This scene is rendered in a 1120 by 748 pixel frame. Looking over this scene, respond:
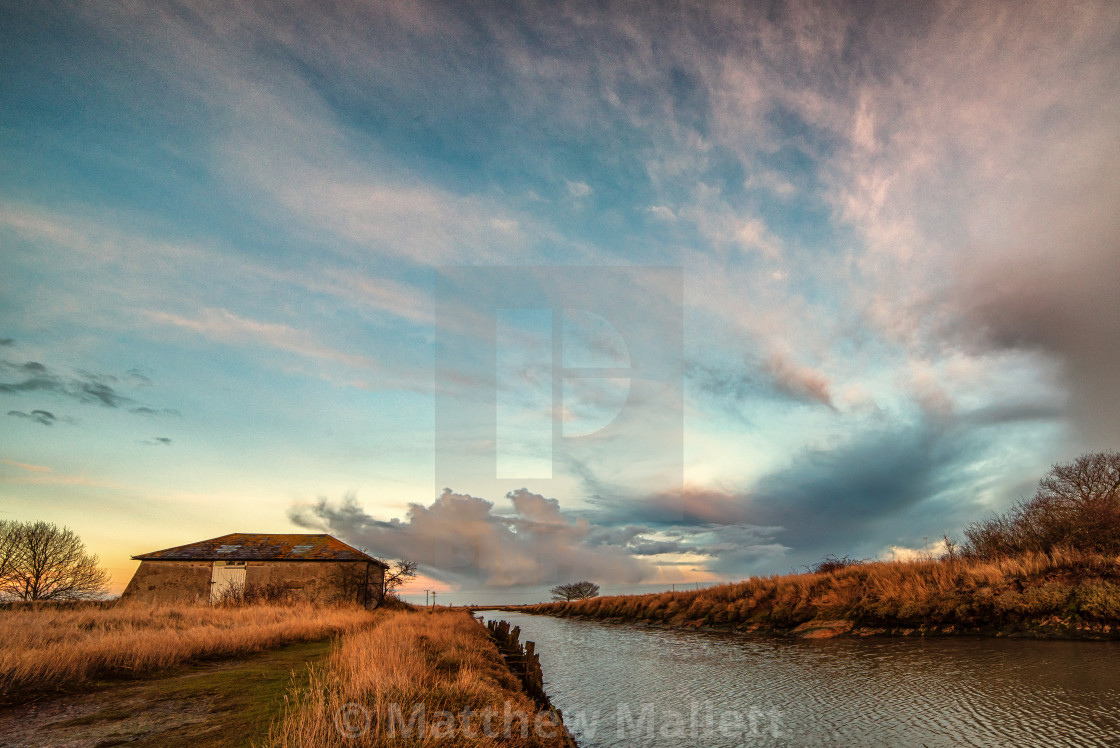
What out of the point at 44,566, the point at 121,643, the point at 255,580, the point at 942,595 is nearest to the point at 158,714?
the point at 121,643

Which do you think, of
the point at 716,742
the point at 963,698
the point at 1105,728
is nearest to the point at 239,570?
the point at 716,742

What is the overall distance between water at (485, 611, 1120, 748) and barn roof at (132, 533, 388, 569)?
68.3 feet

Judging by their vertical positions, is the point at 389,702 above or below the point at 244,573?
above

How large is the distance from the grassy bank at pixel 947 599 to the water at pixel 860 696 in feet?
4.07

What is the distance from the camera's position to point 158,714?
24.3ft

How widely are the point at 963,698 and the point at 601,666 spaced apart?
10928 mm

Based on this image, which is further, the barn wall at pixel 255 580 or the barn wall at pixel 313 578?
the barn wall at pixel 313 578

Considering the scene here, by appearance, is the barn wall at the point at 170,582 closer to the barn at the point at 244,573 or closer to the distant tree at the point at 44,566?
the barn at the point at 244,573

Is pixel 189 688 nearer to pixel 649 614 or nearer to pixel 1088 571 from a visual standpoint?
pixel 1088 571

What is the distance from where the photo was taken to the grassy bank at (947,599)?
629 inches

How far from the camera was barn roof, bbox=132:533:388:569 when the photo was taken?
31969 millimetres

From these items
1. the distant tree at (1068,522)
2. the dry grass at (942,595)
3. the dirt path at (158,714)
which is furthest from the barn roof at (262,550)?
the distant tree at (1068,522)

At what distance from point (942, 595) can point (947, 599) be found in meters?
0.32

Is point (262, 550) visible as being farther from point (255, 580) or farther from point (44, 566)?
point (44, 566)
